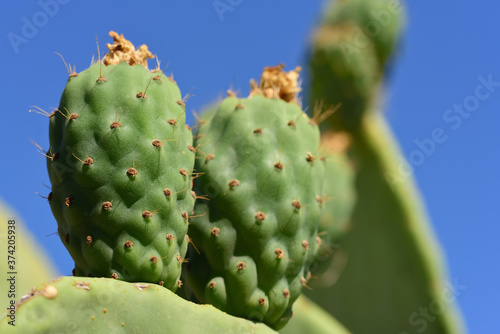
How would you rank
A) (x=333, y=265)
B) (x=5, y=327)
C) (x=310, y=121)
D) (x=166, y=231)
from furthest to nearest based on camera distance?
(x=333, y=265) → (x=310, y=121) → (x=166, y=231) → (x=5, y=327)

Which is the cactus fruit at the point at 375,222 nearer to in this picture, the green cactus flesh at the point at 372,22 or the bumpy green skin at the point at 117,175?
the green cactus flesh at the point at 372,22

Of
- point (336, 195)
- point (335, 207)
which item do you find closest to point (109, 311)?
point (335, 207)

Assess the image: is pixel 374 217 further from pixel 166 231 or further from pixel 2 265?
pixel 166 231

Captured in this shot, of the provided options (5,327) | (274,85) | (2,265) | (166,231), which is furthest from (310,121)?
(2,265)

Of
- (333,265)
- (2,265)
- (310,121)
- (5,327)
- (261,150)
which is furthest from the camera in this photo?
(333,265)

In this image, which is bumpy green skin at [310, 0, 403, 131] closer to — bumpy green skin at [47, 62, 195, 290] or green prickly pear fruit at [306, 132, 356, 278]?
green prickly pear fruit at [306, 132, 356, 278]

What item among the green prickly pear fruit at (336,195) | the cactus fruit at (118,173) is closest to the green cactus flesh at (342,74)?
the green prickly pear fruit at (336,195)

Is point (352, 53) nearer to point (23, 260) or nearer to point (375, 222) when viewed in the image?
point (375, 222)
